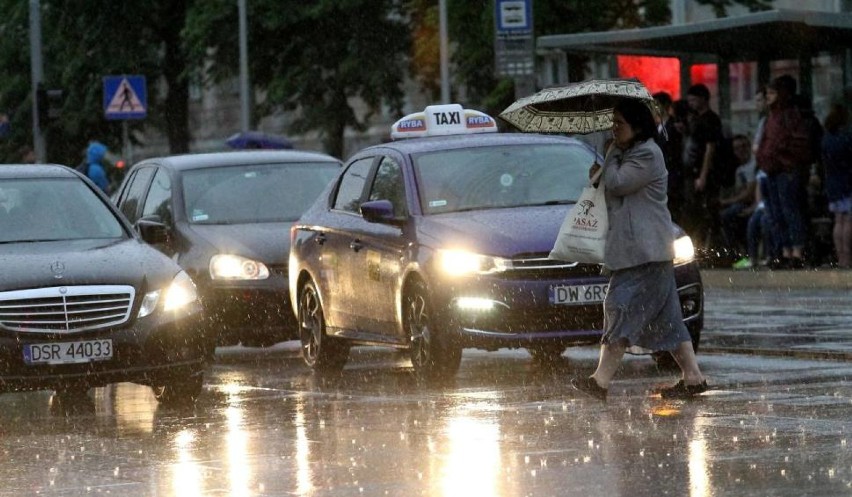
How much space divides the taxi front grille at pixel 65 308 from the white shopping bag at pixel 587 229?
8.37ft

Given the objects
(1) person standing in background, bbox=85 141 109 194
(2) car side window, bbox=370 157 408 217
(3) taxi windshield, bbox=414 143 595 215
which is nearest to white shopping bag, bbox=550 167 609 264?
Result: (3) taxi windshield, bbox=414 143 595 215

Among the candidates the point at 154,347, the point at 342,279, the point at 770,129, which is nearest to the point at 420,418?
the point at 154,347

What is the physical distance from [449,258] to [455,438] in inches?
130

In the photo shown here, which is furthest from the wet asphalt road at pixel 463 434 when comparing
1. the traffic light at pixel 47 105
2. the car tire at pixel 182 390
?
the traffic light at pixel 47 105

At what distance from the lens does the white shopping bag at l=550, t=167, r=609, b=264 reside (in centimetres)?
1198

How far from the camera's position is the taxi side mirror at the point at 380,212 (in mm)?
14375

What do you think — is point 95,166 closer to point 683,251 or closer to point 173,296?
point 683,251

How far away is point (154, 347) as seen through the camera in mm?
12750

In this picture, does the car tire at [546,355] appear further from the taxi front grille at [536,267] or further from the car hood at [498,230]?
the taxi front grille at [536,267]

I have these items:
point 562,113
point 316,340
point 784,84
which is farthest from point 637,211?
point 784,84

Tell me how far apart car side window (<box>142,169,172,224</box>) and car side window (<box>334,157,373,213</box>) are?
209 cm

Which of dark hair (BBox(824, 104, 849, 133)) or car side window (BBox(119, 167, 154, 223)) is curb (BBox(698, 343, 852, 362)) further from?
dark hair (BBox(824, 104, 849, 133))

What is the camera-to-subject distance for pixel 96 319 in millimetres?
12633

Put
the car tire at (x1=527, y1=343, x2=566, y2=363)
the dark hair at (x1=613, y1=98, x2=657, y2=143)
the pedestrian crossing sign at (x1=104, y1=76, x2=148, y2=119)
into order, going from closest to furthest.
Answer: the dark hair at (x1=613, y1=98, x2=657, y2=143) < the car tire at (x1=527, y1=343, x2=566, y2=363) < the pedestrian crossing sign at (x1=104, y1=76, x2=148, y2=119)
